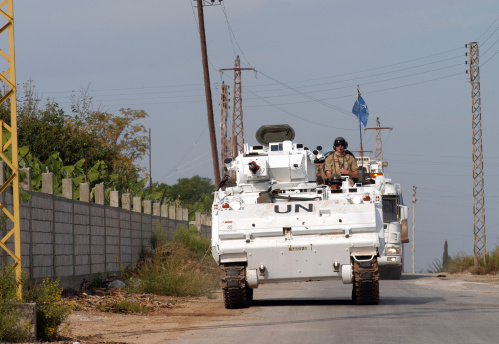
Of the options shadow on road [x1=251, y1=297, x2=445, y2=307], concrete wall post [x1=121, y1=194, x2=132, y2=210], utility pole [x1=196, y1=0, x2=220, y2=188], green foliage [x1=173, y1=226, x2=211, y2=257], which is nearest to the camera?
shadow on road [x1=251, y1=297, x2=445, y2=307]

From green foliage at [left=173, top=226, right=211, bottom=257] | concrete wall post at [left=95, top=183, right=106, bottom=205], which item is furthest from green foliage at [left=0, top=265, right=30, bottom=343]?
green foliage at [left=173, top=226, right=211, bottom=257]

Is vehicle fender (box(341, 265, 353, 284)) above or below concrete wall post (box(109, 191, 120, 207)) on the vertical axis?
below

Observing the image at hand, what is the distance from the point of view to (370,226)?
15414 mm

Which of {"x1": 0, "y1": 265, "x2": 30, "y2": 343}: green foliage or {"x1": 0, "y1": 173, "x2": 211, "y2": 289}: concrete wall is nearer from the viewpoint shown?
{"x1": 0, "y1": 265, "x2": 30, "y2": 343}: green foliage

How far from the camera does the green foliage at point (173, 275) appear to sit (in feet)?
64.9

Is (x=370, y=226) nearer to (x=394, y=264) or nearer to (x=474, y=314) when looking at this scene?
(x=474, y=314)

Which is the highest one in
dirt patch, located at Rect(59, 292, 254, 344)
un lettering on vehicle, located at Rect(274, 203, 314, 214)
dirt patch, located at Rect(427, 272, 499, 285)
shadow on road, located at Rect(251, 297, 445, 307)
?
un lettering on vehicle, located at Rect(274, 203, 314, 214)

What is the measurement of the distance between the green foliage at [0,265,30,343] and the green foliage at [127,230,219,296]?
9458 mm

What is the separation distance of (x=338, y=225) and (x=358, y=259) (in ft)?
2.22

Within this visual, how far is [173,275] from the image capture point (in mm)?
20016

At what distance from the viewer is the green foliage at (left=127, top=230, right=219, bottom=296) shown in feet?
64.9

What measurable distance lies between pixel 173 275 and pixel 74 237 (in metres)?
2.62

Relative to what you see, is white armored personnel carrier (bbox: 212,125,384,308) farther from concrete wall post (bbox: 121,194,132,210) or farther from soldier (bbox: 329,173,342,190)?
concrete wall post (bbox: 121,194,132,210)

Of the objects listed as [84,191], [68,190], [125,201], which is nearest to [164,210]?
[125,201]
